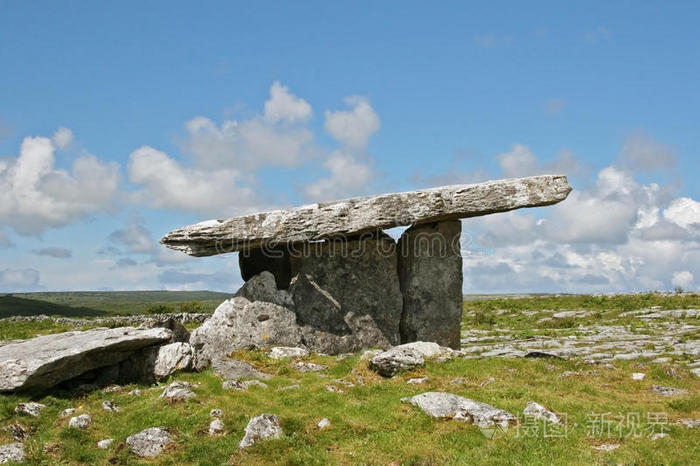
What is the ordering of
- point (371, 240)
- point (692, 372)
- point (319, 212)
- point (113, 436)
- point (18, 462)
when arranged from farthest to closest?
1. point (371, 240)
2. point (319, 212)
3. point (692, 372)
4. point (113, 436)
5. point (18, 462)

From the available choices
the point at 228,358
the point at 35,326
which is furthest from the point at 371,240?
the point at 35,326

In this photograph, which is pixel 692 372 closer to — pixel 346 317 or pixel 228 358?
pixel 346 317

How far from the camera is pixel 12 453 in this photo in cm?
1266

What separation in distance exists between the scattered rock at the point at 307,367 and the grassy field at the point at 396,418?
336mm

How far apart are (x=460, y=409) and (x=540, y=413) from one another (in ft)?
5.53

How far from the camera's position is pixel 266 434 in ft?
41.5

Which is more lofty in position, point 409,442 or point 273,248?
point 273,248

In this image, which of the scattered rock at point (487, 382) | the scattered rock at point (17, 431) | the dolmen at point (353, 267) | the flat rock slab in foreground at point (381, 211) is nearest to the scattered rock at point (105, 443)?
the scattered rock at point (17, 431)

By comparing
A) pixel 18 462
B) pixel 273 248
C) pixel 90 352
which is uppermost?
pixel 273 248

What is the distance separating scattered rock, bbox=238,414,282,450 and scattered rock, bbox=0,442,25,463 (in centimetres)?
439

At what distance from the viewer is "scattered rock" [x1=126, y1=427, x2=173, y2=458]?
12.6 meters

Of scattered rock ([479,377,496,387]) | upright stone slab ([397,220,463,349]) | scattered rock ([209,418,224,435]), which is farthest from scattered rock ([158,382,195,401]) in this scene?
upright stone slab ([397,220,463,349])

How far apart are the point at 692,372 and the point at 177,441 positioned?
15.5 meters

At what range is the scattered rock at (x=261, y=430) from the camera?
40.9ft
